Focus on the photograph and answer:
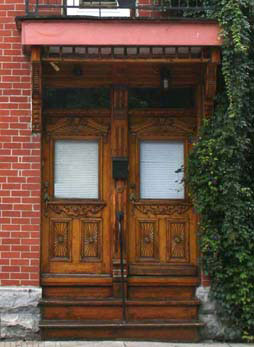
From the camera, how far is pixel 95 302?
6.60 m

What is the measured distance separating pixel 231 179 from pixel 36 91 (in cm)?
250

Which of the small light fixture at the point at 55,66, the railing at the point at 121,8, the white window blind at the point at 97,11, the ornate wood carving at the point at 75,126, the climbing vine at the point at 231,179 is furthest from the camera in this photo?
the white window blind at the point at 97,11

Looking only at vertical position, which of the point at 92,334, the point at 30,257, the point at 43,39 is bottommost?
the point at 92,334

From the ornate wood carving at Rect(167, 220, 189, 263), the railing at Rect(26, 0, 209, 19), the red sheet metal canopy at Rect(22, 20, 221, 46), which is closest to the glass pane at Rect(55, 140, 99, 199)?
the ornate wood carving at Rect(167, 220, 189, 263)

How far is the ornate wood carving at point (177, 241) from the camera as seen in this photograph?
6938 millimetres

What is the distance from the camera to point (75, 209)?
691cm

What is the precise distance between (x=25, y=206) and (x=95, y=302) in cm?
143

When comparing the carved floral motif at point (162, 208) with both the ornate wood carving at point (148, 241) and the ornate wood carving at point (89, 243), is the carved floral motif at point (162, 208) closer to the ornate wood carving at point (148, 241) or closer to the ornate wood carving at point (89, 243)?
the ornate wood carving at point (148, 241)

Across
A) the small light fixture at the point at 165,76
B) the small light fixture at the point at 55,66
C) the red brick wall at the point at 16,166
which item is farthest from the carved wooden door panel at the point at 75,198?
the small light fixture at the point at 165,76

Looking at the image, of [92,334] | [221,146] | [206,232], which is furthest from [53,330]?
[221,146]

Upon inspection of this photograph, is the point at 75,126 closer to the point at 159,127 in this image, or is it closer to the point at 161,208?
the point at 159,127

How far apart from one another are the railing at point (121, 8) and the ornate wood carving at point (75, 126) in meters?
1.29

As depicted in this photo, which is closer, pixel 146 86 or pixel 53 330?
pixel 53 330

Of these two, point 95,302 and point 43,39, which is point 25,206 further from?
point 43,39
